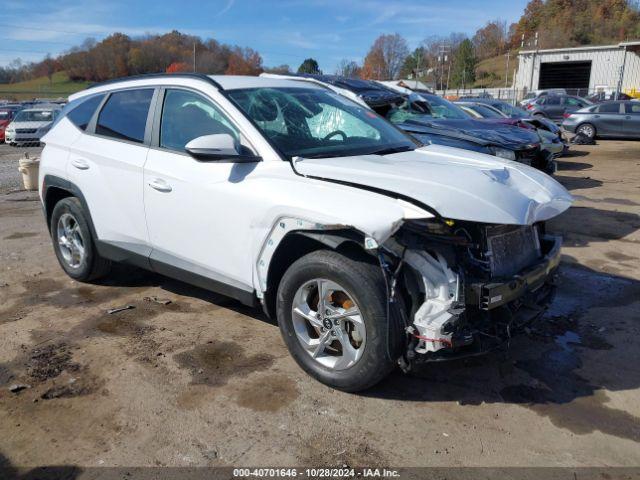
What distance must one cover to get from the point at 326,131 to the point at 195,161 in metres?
0.99

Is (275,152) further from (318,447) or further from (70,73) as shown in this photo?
(70,73)

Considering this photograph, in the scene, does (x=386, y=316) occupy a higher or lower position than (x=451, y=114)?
lower

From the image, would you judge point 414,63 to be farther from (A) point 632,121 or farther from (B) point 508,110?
(B) point 508,110

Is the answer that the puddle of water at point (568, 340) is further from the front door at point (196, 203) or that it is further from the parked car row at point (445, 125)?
the parked car row at point (445, 125)

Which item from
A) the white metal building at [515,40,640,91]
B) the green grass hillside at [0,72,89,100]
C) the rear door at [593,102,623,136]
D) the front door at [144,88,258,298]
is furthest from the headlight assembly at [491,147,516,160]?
the white metal building at [515,40,640,91]

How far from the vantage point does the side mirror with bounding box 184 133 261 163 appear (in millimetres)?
3426

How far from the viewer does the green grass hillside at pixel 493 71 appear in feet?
351

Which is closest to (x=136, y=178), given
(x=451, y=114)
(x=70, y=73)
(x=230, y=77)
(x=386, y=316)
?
(x=230, y=77)

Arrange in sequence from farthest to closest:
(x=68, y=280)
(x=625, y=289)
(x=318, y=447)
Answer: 1. (x=68, y=280)
2. (x=625, y=289)
3. (x=318, y=447)

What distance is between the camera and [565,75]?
66688mm

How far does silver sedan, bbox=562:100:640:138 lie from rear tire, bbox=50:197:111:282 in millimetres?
19231

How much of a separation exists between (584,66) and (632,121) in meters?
51.4

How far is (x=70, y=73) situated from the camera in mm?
54406

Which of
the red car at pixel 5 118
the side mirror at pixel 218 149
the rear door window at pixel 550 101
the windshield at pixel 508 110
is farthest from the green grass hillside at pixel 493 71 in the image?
the side mirror at pixel 218 149
